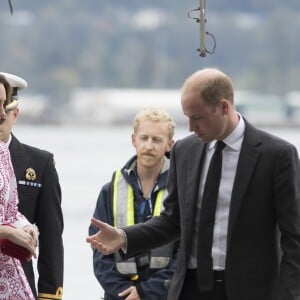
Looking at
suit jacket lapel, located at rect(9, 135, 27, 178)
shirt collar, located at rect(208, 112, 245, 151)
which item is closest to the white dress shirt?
shirt collar, located at rect(208, 112, 245, 151)

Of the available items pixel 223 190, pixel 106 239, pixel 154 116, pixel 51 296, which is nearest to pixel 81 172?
pixel 154 116

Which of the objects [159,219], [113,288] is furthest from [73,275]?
[159,219]

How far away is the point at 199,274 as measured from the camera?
6.34 m

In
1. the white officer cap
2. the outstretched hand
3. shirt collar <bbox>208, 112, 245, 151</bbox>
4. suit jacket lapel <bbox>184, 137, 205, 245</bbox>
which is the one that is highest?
the white officer cap

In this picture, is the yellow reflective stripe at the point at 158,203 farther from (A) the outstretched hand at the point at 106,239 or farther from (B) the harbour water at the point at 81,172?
(B) the harbour water at the point at 81,172

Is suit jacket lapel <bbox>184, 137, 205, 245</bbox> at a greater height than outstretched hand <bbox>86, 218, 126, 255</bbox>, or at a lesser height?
greater

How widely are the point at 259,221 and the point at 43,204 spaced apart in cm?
108

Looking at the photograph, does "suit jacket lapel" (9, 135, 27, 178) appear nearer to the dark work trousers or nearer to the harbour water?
the dark work trousers

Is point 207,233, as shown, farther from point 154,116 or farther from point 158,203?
point 154,116

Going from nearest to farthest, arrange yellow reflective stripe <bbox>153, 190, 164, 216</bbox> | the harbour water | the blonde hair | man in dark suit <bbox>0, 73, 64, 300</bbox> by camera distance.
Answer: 1. man in dark suit <bbox>0, 73, 64, 300</bbox>
2. yellow reflective stripe <bbox>153, 190, 164, 216</bbox>
3. the blonde hair
4. the harbour water

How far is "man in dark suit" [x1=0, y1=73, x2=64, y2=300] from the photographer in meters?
6.88

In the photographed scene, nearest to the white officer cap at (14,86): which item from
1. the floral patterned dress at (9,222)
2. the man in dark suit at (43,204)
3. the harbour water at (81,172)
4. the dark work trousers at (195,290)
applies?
the man in dark suit at (43,204)

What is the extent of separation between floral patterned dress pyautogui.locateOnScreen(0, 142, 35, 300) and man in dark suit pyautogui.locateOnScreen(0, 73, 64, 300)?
825 mm

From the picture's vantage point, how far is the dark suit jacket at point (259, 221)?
6312 millimetres
